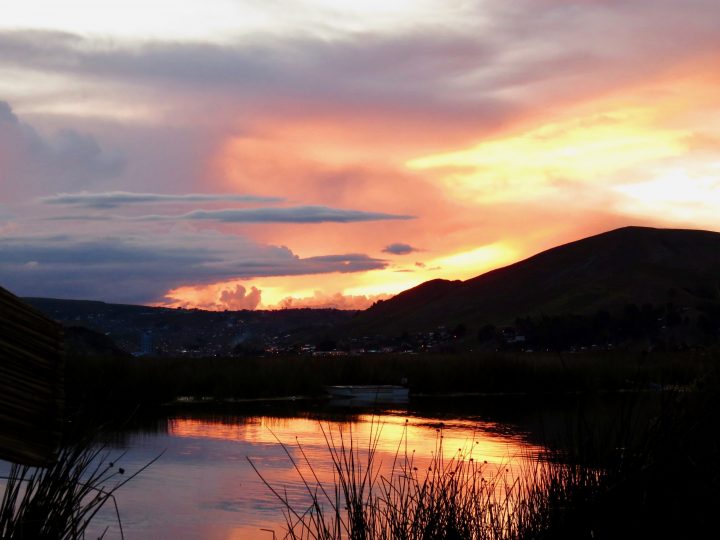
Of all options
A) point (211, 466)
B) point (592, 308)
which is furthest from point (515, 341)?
point (211, 466)

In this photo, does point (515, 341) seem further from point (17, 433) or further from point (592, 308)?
point (17, 433)

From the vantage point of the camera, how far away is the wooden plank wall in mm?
1067

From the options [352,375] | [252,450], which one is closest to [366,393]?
[352,375]

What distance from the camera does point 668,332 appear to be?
81312 mm

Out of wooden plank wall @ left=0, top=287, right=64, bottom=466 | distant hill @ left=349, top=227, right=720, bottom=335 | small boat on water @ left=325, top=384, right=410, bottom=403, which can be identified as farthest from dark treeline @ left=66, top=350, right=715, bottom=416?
distant hill @ left=349, top=227, right=720, bottom=335

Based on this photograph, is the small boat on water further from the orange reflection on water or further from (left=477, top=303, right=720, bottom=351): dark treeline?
(left=477, top=303, right=720, bottom=351): dark treeline

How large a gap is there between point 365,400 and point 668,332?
53859mm

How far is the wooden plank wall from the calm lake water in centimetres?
526

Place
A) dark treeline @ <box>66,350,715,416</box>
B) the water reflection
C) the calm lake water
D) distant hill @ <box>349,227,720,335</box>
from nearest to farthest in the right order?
the water reflection
the calm lake water
dark treeline @ <box>66,350,715,416</box>
distant hill @ <box>349,227,720,335</box>

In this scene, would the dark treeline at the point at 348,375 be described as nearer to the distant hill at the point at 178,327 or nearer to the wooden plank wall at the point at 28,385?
the wooden plank wall at the point at 28,385

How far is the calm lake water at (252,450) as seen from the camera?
1362 centimetres

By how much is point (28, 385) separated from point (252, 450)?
20.3 metres

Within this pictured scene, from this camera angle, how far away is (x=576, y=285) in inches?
4478

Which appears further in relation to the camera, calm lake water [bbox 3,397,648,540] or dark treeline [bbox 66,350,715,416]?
dark treeline [bbox 66,350,715,416]
